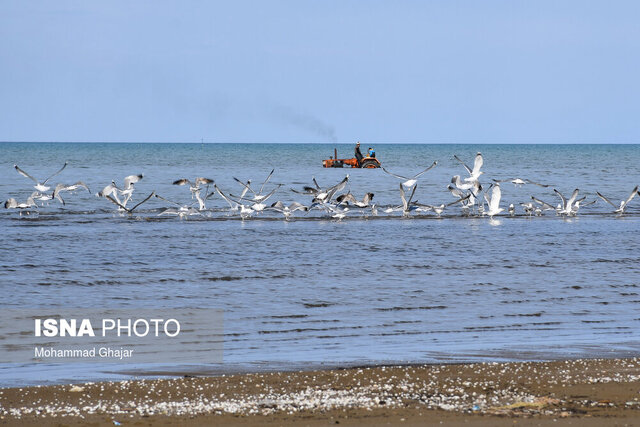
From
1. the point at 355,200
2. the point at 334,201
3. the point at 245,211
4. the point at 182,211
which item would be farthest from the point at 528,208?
the point at 182,211

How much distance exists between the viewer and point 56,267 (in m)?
18.6

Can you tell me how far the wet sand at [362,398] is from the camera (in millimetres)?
7586

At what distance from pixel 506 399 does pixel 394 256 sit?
41.6 feet

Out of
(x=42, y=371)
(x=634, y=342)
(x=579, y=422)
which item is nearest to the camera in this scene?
(x=579, y=422)

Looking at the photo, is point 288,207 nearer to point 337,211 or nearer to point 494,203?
point 337,211

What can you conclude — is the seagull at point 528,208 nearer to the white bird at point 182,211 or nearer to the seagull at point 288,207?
the seagull at point 288,207

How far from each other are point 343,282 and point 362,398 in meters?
8.39

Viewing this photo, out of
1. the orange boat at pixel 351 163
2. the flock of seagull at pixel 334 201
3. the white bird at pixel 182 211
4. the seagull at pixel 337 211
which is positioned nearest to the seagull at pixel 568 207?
the flock of seagull at pixel 334 201

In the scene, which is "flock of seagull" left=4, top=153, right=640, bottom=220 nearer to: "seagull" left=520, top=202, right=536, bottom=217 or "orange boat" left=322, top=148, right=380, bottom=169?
"seagull" left=520, top=202, right=536, bottom=217

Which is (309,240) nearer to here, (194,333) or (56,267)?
(56,267)

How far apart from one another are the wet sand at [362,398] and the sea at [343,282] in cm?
71

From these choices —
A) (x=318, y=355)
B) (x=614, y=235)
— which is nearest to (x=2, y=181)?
(x=614, y=235)

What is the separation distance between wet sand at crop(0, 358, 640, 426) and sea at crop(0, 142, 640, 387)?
0.71 metres

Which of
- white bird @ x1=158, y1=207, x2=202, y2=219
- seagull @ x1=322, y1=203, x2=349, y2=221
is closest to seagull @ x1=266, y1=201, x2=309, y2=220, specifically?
seagull @ x1=322, y1=203, x2=349, y2=221
